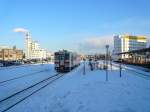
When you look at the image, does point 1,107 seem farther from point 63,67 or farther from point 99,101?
point 63,67

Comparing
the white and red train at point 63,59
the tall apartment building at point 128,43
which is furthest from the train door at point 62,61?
the tall apartment building at point 128,43

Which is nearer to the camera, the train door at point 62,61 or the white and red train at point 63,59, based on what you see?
the white and red train at point 63,59

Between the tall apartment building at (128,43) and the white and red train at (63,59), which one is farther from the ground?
the tall apartment building at (128,43)

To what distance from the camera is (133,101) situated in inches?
536

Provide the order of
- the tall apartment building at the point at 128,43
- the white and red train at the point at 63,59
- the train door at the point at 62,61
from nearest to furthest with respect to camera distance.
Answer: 1. the white and red train at the point at 63,59
2. the train door at the point at 62,61
3. the tall apartment building at the point at 128,43

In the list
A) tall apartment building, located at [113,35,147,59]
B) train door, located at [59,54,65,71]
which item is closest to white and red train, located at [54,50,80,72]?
train door, located at [59,54,65,71]

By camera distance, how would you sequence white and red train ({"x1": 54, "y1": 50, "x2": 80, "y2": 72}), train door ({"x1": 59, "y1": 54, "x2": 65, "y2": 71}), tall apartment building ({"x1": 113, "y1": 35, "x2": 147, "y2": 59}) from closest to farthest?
white and red train ({"x1": 54, "y1": 50, "x2": 80, "y2": 72}), train door ({"x1": 59, "y1": 54, "x2": 65, "y2": 71}), tall apartment building ({"x1": 113, "y1": 35, "x2": 147, "y2": 59})

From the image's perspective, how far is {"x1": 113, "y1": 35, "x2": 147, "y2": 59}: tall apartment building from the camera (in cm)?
18350

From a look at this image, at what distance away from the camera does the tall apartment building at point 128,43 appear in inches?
7224

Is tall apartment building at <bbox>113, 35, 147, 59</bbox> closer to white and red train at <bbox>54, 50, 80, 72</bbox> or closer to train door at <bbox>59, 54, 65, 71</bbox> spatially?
white and red train at <bbox>54, 50, 80, 72</bbox>

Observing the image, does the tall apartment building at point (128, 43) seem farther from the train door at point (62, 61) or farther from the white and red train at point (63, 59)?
the train door at point (62, 61)

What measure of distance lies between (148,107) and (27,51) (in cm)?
14886

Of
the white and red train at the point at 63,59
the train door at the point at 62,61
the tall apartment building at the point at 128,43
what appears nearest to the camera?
the white and red train at the point at 63,59

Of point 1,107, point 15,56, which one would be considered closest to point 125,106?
point 1,107
